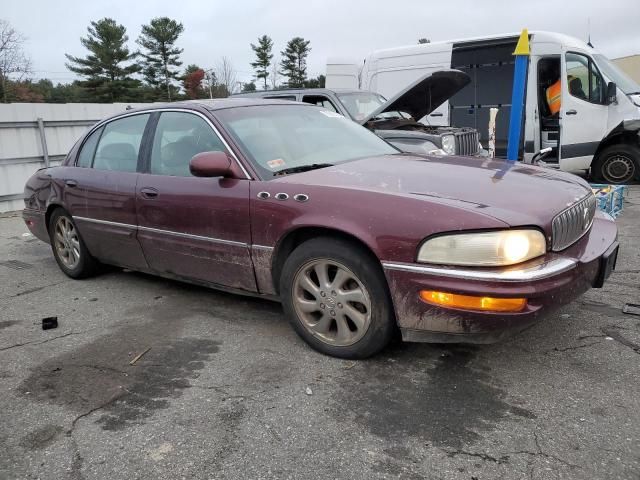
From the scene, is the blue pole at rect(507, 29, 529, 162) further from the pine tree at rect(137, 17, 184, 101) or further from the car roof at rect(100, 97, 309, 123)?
the pine tree at rect(137, 17, 184, 101)

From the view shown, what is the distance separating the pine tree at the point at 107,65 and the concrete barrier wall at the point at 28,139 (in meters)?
40.6

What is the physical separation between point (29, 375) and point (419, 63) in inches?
373

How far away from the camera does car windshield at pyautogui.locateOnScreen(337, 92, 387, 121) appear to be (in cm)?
801

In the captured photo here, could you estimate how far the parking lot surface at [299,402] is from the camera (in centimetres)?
226

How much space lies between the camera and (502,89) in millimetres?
10086

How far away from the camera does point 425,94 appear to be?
25.8 ft

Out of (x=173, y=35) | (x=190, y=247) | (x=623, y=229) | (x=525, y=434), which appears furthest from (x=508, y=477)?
(x=173, y=35)

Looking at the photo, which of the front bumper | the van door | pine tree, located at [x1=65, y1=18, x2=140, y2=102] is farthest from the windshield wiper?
pine tree, located at [x1=65, y1=18, x2=140, y2=102]

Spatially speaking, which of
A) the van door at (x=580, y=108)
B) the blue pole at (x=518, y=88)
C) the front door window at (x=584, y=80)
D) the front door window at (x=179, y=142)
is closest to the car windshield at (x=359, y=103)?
the blue pole at (x=518, y=88)

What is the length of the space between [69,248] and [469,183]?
375 centimetres

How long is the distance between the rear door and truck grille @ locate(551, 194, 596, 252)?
295 cm

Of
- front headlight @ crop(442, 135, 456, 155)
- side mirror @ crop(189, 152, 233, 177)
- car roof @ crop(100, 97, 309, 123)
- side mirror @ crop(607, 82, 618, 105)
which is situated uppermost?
side mirror @ crop(607, 82, 618, 105)

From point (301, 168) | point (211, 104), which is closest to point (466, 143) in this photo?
point (211, 104)

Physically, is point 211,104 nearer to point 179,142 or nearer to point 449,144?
point 179,142
